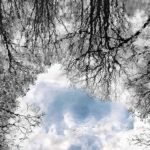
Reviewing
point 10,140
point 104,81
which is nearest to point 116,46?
point 104,81

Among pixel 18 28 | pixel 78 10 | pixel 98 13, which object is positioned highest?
pixel 18 28

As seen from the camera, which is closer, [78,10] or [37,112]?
[78,10]

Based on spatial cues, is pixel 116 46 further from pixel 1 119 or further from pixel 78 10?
pixel 1 119

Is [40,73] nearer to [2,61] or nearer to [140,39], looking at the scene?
[2,61]

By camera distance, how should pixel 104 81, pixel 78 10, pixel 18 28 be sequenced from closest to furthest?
pixel 78 10 → pixel 104 81 → pixel 18 28

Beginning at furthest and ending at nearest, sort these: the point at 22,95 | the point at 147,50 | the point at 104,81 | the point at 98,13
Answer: the point at 22,95
the point at 147,50
the point at 104,81
the point at 98,13

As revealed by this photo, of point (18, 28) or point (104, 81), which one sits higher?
point (18, 28)

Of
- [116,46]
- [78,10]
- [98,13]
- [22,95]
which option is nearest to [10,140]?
[22,95]

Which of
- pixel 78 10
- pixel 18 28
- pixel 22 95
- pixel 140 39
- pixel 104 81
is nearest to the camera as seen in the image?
pixel 78 10

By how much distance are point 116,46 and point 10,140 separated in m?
6.82

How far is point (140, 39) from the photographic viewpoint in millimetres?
9891

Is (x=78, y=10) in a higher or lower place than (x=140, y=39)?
lower

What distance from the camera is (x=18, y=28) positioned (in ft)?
28.9

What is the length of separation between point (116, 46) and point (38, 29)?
2659 mm
